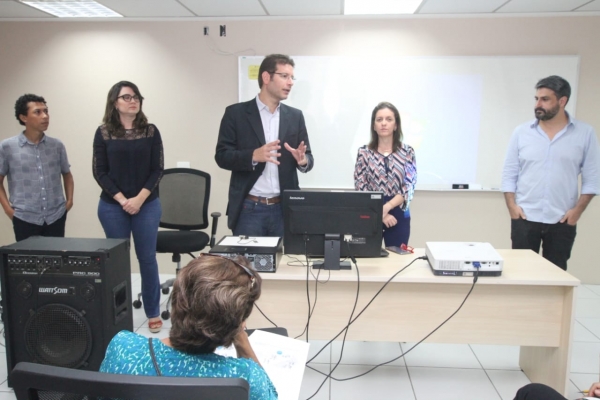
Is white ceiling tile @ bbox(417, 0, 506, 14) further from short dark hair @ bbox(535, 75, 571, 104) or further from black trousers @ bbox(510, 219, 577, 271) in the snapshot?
black trousers @ bbox(510, 219, 577, 271)

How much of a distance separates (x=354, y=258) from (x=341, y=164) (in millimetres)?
1891

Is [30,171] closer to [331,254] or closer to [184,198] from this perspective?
[184,198]

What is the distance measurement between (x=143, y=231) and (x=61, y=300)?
35.8 inches

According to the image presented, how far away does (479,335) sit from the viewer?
6.88 ft

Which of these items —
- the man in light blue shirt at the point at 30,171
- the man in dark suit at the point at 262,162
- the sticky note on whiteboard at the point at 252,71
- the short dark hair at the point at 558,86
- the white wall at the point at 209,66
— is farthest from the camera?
the sticky note on whiteboard at the point at 252,71

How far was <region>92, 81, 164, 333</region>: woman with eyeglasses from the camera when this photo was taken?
263cm

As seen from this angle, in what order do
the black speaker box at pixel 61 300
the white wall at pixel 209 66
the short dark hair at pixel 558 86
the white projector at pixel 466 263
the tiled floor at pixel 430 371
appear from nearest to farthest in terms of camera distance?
1. the black speaker box at pixel 61 300
2. the white projector at pixel 466 263
3. the tiled floor at pixel 430 371
4. the short dark hair at pixel 558 86
5. the white wall at pixel 209 66

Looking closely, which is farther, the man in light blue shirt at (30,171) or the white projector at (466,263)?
the man in light blue shirt at (30,171)

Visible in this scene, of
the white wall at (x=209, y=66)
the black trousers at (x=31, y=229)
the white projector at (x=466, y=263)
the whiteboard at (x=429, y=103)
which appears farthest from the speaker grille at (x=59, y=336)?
the whiteboard at (x=429, y=103)

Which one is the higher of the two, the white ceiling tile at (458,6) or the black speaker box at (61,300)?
the white ceiling tile at (458,6)

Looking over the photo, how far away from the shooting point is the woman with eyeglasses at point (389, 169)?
2.66 m

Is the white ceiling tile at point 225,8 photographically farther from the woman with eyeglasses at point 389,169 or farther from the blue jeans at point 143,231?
the blue jeans at point 143,231

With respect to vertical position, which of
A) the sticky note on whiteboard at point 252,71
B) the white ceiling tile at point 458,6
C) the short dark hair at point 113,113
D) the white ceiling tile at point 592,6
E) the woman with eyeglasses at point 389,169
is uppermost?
the white ceiling tile at point 592,6

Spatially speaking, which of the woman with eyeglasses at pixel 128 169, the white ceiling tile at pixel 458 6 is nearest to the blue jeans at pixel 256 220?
the woman with eyeglasses at pixel 128 169
